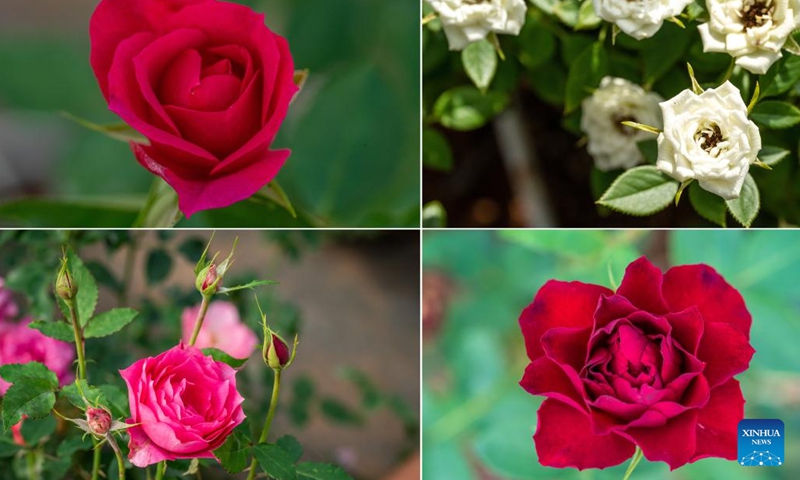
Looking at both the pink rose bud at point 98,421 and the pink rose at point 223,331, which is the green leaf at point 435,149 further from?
the pink rose bud at point 98,421

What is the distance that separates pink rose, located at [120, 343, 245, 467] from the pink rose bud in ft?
0.12

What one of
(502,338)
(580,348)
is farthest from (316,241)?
(580,348)

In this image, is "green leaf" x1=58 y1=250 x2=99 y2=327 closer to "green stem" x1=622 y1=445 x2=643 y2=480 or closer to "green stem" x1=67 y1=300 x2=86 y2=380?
"green stem" x1=67 y1=300 x2=86 y2=380

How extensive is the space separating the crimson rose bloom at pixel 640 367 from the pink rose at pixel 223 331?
27cm

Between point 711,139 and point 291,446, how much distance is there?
0.36 meters

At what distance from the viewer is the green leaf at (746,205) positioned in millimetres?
548

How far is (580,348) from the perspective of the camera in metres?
0.52

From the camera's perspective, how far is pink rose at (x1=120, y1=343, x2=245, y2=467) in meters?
0.45

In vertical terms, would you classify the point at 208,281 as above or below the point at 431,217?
above

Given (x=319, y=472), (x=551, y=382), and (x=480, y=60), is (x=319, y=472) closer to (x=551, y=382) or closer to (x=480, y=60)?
(x=551, y=382)

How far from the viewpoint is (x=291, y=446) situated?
519 mm

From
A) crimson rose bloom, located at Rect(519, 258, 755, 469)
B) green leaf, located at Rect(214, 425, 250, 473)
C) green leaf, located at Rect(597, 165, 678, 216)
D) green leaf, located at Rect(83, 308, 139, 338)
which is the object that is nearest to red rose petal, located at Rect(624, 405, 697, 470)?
crimson rose bloom, located at Rect(519, 258, 755, 469)

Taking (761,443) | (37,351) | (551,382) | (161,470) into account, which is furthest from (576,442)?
(37,351)

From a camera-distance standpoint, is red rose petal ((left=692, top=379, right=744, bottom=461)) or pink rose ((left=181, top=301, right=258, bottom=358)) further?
pink rose ((left=181, top=301, right=258, bottom=358))
